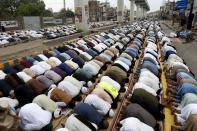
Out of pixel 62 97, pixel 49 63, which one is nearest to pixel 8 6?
pixel 49 63

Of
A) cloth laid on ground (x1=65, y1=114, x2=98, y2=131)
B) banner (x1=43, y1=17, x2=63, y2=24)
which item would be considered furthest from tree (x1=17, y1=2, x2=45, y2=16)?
cloth laid on ground (x1=65, y1=114, x2=98, y2=131)

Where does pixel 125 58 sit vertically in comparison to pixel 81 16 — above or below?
below

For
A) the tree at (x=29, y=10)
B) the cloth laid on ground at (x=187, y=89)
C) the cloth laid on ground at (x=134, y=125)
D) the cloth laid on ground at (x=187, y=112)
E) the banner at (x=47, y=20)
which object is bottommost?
the cloth laid on ground at (x=187, y=112)

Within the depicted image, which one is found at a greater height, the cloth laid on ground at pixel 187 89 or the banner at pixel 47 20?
the banner at pixel 47 20

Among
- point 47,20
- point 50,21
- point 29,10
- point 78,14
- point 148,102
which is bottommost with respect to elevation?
point 148,102

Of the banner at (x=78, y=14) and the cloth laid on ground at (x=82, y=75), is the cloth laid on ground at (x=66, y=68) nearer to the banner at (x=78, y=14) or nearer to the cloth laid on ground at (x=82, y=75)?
the cloth laid on ground at (x=82, y=75)

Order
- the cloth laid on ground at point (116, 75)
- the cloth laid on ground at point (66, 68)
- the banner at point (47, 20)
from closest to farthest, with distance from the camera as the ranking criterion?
1. the cloth laid on ground at point (116, 75)
2. the cloth laid on ground at point (66, 68)
3. the banner at point (47, 20)

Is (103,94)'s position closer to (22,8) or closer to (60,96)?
(60,96)

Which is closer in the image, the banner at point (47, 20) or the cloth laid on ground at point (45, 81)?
the cloth laid on ground at point (45, 81)

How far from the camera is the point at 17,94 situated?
144 inches

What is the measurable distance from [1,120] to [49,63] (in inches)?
138

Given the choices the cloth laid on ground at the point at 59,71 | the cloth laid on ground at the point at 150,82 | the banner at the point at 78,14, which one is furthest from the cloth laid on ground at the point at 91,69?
the banner at the point at 78,14

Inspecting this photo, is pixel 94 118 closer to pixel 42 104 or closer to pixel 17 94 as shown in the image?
pixel 42 104

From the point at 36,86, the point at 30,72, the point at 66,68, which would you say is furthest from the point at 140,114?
the point at 30,72
